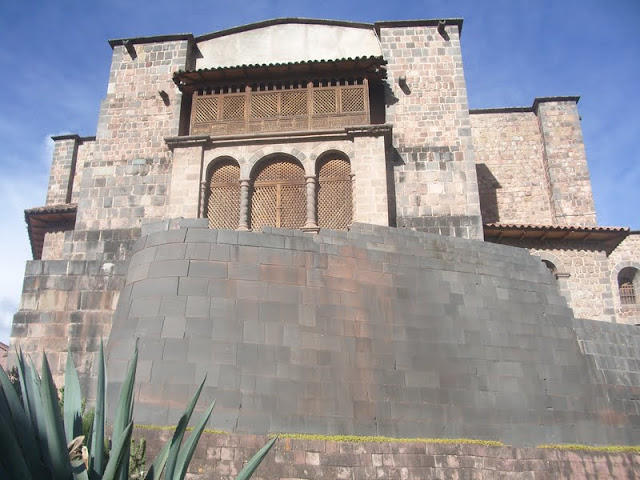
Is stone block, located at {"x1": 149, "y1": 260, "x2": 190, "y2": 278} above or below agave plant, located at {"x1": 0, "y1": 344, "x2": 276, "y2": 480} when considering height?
above

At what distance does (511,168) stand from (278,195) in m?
12.0

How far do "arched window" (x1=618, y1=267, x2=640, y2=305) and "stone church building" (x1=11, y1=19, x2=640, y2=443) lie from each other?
5.3 inches

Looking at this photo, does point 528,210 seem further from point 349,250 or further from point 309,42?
point 349,250

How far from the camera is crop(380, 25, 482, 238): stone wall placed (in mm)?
16844

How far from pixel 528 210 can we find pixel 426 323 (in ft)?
44.9

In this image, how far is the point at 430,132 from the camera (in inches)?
706

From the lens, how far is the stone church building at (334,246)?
10.6 meters

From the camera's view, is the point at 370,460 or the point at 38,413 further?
the point at 370,460

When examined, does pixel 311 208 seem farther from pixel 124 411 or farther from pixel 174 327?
pixel 124 411

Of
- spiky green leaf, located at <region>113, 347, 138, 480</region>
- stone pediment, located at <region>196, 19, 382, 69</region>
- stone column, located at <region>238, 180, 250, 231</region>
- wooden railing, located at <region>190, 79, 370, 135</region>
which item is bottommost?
spiky green leaf, located at <region>113, 347, 138, 480</region>

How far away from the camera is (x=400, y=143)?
17828mm

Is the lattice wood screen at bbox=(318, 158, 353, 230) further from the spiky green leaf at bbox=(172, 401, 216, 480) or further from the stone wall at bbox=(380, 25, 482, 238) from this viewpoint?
the spiky green leaf at bbox=(172, 401, 216, 480)

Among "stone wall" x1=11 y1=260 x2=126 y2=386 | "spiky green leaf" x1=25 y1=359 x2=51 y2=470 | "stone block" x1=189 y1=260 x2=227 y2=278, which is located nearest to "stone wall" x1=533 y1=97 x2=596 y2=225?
"stone block" x1=189 y1=260 x2=227 y2=278

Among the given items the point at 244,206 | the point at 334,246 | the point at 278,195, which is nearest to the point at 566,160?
the point at 278,195
